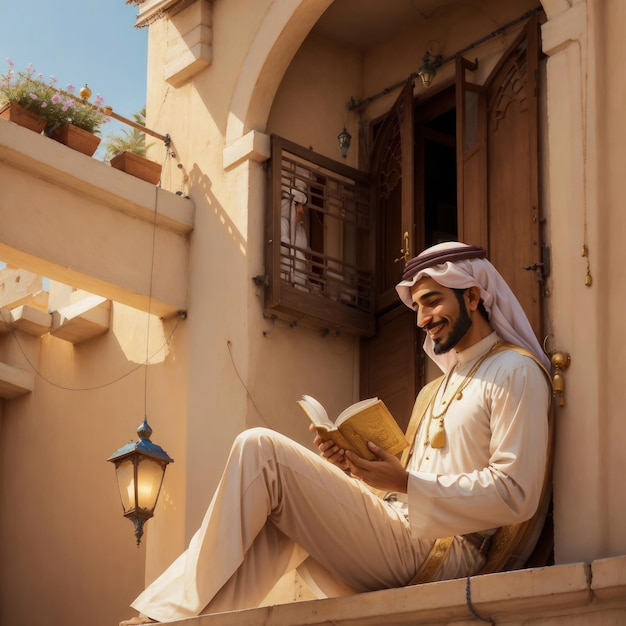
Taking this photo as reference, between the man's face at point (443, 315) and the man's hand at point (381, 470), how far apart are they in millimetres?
816

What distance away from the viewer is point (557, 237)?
7285 millimetres

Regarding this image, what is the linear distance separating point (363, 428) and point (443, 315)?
2.91ft

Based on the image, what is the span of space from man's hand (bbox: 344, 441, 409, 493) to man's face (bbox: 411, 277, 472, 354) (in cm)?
82

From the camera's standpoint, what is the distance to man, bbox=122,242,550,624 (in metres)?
6.54

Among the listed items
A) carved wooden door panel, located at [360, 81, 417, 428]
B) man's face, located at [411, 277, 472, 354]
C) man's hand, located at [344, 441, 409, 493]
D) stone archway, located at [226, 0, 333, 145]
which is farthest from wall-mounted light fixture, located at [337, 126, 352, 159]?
man's hand, located at [344, 441, 409, 493]

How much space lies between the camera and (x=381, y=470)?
21.4ft

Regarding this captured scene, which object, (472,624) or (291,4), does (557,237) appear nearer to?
(472,624)

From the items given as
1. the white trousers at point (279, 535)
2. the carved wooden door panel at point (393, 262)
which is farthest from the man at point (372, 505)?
the carved wooden door panel at point (393, 262)

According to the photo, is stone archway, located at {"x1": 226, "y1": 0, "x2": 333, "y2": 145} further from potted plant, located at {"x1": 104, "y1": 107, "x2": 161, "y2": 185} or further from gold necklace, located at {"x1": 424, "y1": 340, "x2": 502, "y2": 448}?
gold necklace, located at {"x1": 424, "y1": 340, "x2": 502, "y2": 448}

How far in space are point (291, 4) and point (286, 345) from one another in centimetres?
238

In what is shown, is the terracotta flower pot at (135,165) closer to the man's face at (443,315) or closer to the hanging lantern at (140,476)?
the hanging lantern at (140,476)

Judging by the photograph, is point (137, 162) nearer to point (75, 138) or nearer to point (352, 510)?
point (75, 138)

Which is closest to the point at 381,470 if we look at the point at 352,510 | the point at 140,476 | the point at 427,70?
the point at 352,510

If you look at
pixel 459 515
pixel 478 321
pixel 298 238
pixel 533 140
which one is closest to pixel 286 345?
pixel 298 238
